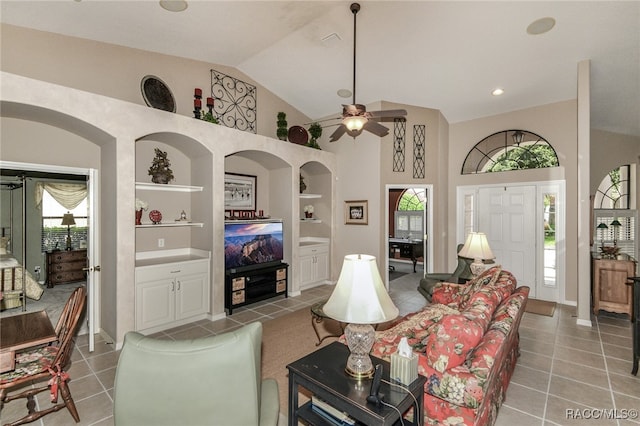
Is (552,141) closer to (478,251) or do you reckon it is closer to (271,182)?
(478,251)

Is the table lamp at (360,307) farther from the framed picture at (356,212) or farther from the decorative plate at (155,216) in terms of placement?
the framed picture at (356,212)

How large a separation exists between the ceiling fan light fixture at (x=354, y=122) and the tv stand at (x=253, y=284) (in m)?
2.81

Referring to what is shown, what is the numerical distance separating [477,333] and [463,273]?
Answer: 276 cm

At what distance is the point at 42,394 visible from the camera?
106 inches

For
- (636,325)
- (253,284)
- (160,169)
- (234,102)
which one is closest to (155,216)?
(160,169)

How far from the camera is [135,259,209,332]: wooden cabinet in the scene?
3.81 metres

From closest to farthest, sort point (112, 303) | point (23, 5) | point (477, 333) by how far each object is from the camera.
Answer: point (477, 333) < point (23, 5) < point (112, 303)

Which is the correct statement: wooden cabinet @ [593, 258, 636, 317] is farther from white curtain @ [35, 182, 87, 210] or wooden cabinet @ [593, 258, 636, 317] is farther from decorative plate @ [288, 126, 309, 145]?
white curtain @ [35, 182, 87, 210]

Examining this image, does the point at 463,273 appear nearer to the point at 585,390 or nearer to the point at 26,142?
the point at 585,390

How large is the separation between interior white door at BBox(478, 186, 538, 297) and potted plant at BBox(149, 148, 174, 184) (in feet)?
18.6

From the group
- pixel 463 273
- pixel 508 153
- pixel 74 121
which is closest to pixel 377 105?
pixel 508 153

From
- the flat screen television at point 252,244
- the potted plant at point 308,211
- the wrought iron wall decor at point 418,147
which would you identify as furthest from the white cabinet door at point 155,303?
the wrought iron wall decor at point 418,147

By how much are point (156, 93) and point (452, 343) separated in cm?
444

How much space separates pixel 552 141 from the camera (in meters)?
5.31
